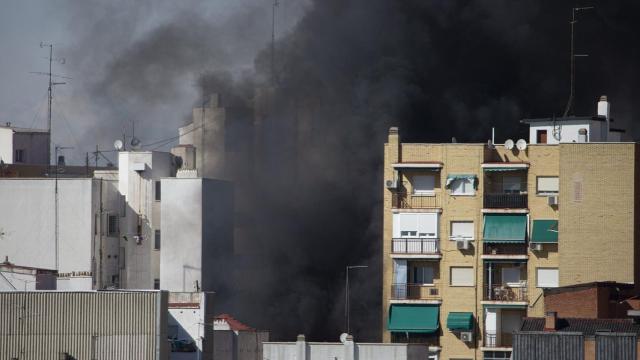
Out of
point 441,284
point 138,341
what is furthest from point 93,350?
point 441,284

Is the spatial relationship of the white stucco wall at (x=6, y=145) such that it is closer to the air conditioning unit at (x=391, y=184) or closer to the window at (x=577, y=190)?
the air conditioning unit at (x=391, y=184)

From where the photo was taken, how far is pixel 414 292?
77.4m

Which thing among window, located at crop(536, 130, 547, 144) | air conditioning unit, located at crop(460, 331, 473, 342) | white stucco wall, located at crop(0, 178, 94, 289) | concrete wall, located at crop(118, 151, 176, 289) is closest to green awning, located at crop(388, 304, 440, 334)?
air conditioning unit, located at crop(460, 331, 473, 342)

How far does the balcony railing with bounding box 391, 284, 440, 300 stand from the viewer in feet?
253

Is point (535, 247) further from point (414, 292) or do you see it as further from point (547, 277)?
point (414, 292)

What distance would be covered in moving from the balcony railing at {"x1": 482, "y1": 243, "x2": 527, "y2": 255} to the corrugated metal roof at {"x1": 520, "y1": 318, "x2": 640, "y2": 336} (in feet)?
35.4

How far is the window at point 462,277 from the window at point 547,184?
3.57 m

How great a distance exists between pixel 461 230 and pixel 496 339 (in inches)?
167

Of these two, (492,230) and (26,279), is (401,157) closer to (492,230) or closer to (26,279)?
(492,230)

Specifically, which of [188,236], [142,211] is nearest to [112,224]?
[142,211]

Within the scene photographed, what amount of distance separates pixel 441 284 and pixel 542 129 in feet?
26.8

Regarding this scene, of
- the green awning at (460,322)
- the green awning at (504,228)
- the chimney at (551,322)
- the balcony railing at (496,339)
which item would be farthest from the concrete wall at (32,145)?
the chimney at (551,322)

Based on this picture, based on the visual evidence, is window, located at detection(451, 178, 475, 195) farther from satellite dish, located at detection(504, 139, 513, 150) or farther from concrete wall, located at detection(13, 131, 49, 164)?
concrete wall, located at detection(13, 131, 49, 164)

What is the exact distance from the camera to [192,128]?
96.5 m
